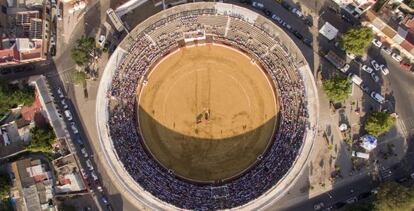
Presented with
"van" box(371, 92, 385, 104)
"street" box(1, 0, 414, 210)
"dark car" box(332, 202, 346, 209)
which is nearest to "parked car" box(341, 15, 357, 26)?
"street" box(1, 0, 414, 210)

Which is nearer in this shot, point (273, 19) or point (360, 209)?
point (360, 209)

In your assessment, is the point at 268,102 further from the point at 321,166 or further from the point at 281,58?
the point at 321,166

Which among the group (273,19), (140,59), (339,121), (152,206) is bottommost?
(152,206)

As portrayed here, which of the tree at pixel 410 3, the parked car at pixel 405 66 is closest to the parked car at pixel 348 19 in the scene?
the tree at pixel 410 3

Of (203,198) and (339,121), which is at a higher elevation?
(339,121)

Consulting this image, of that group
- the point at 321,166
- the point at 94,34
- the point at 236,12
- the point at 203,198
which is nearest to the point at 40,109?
the point at 94,34

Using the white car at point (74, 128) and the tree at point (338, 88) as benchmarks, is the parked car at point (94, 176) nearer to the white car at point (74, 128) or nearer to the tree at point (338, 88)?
the white car at point (74, 128)
